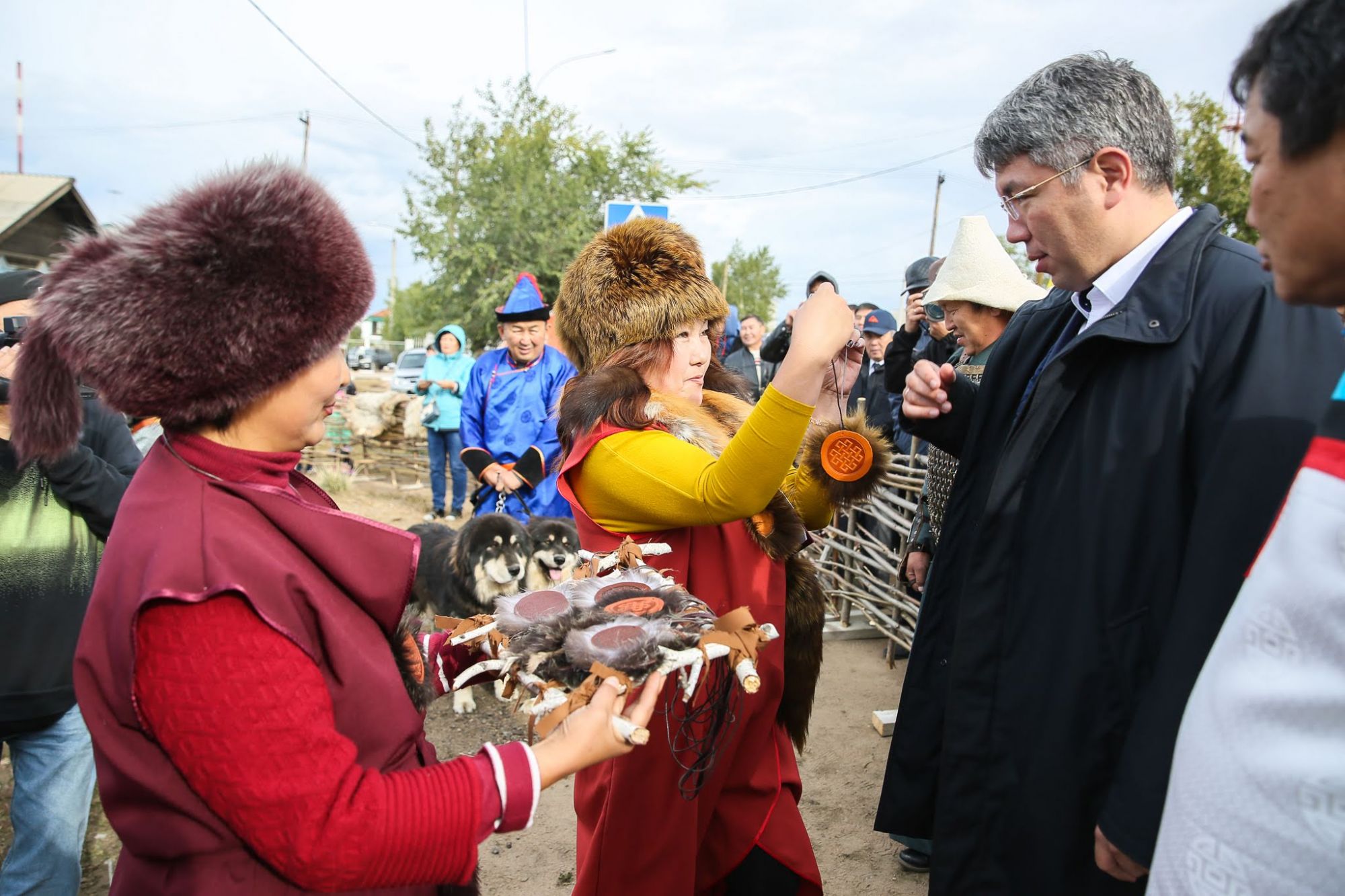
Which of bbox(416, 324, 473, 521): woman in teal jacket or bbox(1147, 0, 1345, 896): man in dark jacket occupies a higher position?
bbox(1147, 0, 1345, 896): man in dark jacket

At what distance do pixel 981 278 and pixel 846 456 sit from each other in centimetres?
148

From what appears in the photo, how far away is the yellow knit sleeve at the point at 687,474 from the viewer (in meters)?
1.73

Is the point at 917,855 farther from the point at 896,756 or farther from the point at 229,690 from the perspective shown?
the point at 229,690

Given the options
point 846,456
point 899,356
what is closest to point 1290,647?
point 846,456

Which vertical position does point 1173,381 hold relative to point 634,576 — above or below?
above

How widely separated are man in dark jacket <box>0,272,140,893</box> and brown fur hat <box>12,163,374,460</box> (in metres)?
1.39

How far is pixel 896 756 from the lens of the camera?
6.77 feet

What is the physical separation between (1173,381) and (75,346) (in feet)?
6.18

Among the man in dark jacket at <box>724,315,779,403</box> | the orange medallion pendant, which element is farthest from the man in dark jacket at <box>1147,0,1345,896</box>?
the man in dark jacket at <box>724,315,779,403</box>

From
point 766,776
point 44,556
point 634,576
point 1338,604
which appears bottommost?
point 766,776

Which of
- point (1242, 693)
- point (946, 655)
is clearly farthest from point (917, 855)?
point (1242, 693)

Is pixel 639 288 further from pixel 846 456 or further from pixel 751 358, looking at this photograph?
pixel 751 358

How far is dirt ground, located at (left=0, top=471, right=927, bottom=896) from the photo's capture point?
10.6 ft

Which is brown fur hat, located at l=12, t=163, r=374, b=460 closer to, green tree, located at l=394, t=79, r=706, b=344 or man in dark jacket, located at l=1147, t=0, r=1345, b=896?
man in dark jacket, located at l=1147, t=0, r=1345, b=896
